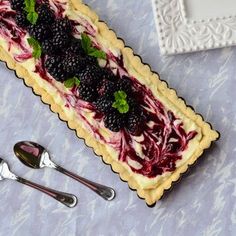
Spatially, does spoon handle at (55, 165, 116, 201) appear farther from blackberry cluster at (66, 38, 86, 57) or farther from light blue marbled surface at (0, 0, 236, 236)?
blackberry cluster at (66, 38, 86, 57)

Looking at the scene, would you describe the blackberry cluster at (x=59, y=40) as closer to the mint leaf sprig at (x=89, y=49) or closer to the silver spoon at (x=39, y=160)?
the mint leaf sprig at (x=89, y=49)

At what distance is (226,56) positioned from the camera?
5.67ft

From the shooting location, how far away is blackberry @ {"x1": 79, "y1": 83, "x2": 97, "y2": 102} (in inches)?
63.6

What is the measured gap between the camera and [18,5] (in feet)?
5.43

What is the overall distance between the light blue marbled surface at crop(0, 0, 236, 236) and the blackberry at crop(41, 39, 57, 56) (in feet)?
0.48

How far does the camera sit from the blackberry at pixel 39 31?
1631 mm

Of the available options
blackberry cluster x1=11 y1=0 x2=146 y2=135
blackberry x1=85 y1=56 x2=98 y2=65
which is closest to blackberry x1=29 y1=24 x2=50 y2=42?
blackberry cluster x1=11 y1=0 x2=146 y2=135

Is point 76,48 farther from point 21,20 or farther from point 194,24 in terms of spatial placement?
point 194,24

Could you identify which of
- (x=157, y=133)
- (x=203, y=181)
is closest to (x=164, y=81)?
(x=157, y=133)

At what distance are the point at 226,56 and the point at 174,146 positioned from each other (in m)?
0.28

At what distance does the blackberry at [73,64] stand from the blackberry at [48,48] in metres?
0.04

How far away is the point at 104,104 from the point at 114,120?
45mm

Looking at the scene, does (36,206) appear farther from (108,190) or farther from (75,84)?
(75,84)

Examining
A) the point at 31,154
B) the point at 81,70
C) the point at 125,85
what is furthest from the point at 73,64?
the point at 31,154
